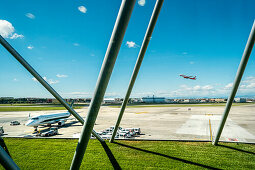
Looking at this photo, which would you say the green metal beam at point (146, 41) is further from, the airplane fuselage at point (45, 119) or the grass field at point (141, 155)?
the airplane fuselage at point (45, 119)

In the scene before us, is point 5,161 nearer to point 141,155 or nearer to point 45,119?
point 141,155

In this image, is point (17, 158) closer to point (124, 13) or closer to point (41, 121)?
point (124, 13)

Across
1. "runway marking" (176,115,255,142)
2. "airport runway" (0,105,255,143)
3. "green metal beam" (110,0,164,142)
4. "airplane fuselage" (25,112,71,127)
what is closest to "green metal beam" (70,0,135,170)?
"green metal beam" (110,0,164,142)

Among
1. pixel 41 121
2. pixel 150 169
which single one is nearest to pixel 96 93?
pixel 150 169

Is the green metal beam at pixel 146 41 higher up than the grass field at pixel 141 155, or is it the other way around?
the green metal beam at pixel 146 41

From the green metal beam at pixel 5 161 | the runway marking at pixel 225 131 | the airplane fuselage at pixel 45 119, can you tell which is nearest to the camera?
the green metal beam at pixel 5 161

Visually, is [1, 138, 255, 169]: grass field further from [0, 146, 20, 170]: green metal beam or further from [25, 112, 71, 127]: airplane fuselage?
[25, 112, 71, 127]: airplane fuselage

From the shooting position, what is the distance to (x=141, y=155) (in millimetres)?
9531

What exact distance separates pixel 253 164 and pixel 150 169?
18.1 ft

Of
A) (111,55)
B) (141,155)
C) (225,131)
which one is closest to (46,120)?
(141,155)

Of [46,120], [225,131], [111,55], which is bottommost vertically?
[46,120]

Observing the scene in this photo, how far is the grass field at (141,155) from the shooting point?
26.5 ft

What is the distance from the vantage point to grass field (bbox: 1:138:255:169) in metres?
8.09

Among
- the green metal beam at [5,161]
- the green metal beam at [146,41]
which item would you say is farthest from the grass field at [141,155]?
the green metal beam at [5,161]
